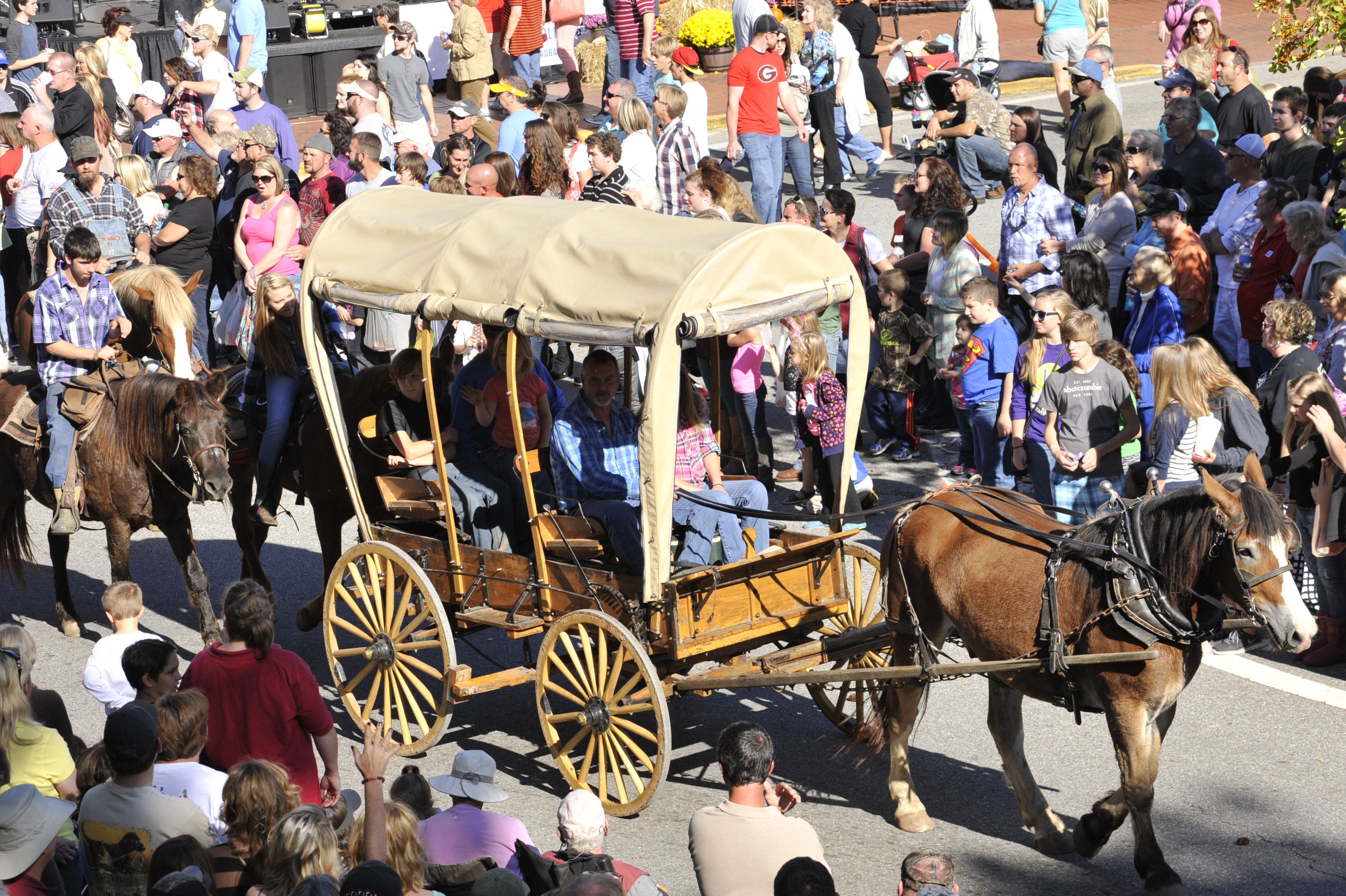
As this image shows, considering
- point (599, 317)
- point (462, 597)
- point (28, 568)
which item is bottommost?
point (28, 568)

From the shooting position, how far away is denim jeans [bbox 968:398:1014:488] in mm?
10383

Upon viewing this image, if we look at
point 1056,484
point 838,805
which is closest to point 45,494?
point 838,805

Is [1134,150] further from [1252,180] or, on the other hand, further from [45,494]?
[45,494]

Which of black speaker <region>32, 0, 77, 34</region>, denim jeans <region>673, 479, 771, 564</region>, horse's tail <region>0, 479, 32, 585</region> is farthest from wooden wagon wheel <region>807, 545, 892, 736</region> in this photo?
black speaker <region>32, 0, 77, 34</region>

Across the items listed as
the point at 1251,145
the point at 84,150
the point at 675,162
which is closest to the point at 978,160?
the point at 1251,145

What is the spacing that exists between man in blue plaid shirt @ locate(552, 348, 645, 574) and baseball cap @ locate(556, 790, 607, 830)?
199 cm

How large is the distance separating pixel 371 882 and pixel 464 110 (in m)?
12.7

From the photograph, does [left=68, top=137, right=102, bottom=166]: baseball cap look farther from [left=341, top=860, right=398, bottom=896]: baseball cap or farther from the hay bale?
the hay bale

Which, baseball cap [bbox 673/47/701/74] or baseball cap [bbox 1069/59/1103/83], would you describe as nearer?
baseball cap [bbox 1069/59/1103/83]

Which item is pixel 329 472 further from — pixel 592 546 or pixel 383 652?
pixel 592 546

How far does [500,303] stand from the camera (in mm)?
7137

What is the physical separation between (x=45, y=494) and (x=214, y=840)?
16.8ft

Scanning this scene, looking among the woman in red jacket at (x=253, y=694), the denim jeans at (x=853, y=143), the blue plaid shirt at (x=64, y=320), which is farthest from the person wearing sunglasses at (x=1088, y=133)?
the woman in red jacket at (x=253, y=694)

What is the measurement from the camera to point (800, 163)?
16500 mm
